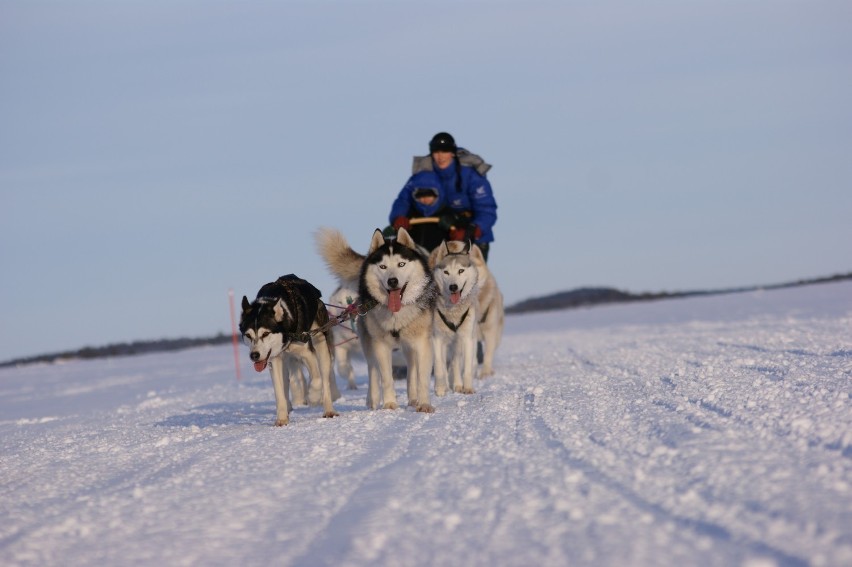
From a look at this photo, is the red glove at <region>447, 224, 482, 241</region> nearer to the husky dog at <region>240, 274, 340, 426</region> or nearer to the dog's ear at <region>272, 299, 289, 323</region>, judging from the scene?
the husky dog at <region>240, 274, 340, 426</region>

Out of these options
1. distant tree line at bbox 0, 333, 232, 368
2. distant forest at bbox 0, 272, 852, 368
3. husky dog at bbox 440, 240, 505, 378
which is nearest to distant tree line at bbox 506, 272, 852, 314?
distant forest at bbox 0, 272, 852, 368

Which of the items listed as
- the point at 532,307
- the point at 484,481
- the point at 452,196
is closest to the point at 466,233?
the point at 452,196

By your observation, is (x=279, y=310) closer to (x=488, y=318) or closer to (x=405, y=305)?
(x=405, y=305)

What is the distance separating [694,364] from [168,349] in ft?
81.8

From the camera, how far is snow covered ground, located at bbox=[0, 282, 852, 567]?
9.19 feet

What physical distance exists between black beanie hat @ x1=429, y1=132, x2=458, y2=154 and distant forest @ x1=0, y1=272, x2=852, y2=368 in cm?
2189

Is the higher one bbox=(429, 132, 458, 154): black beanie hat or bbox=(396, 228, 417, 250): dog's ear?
bbox=(429, 132, 458, 154): black beanie hat

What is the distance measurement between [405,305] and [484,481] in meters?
3.15

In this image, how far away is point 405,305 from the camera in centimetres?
672

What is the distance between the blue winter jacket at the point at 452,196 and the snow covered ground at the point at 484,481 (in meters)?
2.21

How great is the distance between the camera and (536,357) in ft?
38.1

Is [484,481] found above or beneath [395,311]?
beneath

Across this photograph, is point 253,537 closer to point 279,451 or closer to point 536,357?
point 279,451

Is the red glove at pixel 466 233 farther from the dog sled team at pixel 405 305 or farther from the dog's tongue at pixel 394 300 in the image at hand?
the dog's tongue at pixel 394 300
